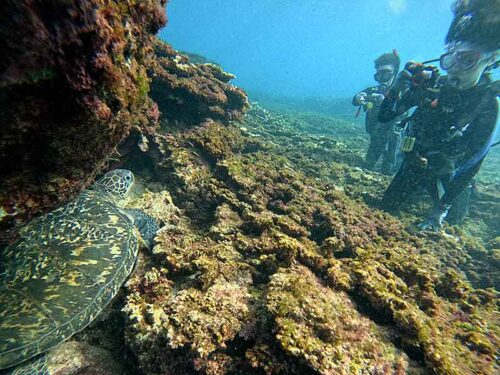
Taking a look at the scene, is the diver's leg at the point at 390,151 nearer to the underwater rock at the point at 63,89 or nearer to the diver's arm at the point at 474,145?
the diver's arm at the point at 474,145

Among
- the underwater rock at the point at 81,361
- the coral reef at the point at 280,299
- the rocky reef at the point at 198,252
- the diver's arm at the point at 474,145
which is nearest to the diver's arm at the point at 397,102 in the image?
the diver's arm at the point at 474,145

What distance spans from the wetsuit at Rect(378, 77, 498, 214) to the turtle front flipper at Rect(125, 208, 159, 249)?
6.39 m

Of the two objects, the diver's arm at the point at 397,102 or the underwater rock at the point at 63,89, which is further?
the diver's arm at the point at 397,102

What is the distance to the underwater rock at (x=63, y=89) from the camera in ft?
3.94

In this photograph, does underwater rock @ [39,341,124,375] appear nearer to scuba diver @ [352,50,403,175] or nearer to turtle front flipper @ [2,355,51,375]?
turtle front flipper @ [2,355,51,375]

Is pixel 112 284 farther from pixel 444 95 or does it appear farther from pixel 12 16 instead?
pixel 444 95

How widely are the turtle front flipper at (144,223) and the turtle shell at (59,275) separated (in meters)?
0.23

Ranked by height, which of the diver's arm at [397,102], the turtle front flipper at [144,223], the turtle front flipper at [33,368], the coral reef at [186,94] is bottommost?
the turtle front flipper at [33,368]

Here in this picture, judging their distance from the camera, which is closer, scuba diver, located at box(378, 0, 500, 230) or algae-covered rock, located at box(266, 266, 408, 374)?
algae-covered rock, located at box(266, 266, 408, 374)

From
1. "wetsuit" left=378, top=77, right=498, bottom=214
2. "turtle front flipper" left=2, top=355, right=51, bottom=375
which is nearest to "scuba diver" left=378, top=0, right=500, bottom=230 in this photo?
"wetsuit" left=378, top=77, right=498, bottom=214

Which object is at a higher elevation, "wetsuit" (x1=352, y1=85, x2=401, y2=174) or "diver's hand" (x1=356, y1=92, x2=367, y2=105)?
"diver's hand" (x1=356, y1=92, x2=367, y2=105)

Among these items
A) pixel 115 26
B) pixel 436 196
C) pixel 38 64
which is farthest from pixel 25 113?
pixel 436 196

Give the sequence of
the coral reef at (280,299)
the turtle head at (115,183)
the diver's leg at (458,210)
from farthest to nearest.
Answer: the diver's leg at (458,210), the turtle head at (115,183), the coral reef at (280,299)

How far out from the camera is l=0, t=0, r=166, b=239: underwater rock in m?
1.20
